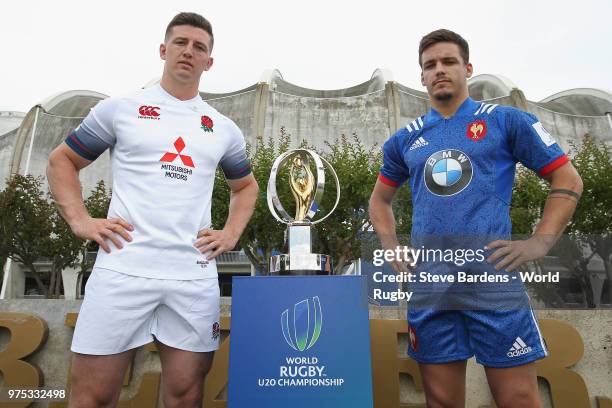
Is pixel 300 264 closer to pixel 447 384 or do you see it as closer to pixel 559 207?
pixel 447 384

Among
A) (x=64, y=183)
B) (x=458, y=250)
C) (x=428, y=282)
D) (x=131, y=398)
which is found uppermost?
(x=64, y=183)

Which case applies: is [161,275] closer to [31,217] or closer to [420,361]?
[420,361]

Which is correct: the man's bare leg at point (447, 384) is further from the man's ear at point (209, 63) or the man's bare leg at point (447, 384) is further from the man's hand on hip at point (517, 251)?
the man's ear at point (209, 63)

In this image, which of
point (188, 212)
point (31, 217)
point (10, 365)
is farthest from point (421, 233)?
point (31, 217)

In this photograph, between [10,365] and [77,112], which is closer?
[10,365]

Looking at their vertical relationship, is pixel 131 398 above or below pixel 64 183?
below

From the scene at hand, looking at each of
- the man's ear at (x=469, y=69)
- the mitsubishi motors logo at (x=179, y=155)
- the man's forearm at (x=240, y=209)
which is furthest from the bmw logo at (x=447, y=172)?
the mitsubishi motors logo at (x=179, y=155)

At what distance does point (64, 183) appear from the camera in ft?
8.34

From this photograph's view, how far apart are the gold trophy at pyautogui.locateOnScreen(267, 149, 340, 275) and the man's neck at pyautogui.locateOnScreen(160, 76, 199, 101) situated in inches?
27.3

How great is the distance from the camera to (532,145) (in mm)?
2459

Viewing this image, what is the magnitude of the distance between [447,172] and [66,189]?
2088 millimetres

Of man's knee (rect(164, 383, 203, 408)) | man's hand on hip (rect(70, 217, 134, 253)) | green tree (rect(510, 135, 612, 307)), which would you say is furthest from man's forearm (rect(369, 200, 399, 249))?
green tree (rect(510, 135, 612, 307))

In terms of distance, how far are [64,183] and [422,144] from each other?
203cm

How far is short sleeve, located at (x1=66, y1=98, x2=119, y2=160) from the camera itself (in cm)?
258
